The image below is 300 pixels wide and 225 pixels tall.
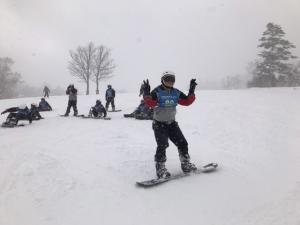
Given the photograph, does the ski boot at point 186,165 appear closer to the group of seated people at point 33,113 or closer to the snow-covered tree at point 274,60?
the group of seated people at point 33,113

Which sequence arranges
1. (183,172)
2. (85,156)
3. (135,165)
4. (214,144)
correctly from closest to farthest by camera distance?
(183,172)
(135,165)
(85,156)
(214,144)

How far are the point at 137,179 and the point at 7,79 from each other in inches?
2917

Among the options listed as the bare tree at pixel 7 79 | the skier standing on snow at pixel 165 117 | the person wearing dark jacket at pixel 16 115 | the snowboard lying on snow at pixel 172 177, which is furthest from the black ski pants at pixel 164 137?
the bare tree at pixel 7 79

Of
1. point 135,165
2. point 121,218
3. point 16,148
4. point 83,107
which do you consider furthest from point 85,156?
point 83,107

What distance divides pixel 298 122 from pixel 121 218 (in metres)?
12.2

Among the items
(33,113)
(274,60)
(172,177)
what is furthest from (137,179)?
(274,60)

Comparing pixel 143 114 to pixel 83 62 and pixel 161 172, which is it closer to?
pixel 161 172

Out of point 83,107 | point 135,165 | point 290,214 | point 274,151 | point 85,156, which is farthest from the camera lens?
point 83,107

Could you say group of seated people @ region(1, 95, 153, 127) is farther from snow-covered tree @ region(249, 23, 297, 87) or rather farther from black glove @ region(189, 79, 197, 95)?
snow-covered tree @ region(249, 23, 297, 87)

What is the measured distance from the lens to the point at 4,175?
27.0ft

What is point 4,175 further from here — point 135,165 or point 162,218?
point 162,218

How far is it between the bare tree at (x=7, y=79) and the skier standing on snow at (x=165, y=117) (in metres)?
68.3

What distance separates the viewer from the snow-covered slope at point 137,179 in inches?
241

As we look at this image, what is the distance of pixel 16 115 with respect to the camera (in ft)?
53.6
